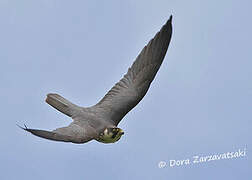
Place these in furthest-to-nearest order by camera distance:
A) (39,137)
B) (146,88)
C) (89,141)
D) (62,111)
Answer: (146,88)
(62,111)
(89,141)
(39,137)

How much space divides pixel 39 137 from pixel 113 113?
117 inches

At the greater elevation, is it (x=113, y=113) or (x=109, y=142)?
(x=113, y=113)

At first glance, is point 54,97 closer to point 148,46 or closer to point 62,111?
point 62,111

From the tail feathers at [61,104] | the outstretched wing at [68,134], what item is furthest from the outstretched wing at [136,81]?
the outstretched wing at [68,134]

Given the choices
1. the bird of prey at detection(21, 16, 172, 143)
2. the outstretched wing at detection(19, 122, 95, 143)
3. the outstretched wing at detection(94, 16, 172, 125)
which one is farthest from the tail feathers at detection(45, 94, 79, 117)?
the outstretched wing at detection(19, 122, 95, 143)

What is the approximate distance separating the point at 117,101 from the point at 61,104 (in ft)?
3.90

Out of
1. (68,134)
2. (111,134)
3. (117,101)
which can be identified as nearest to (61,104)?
(117,101)

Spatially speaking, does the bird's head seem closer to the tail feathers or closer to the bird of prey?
the bird of prey

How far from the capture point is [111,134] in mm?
11359

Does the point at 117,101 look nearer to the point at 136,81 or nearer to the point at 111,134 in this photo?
the point at 136,81

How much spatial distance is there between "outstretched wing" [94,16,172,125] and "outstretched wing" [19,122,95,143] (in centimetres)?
140

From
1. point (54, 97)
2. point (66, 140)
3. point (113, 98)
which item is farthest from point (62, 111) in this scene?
point (66, 140)

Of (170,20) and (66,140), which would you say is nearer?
(66,140)

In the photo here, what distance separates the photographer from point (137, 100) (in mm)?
12781
